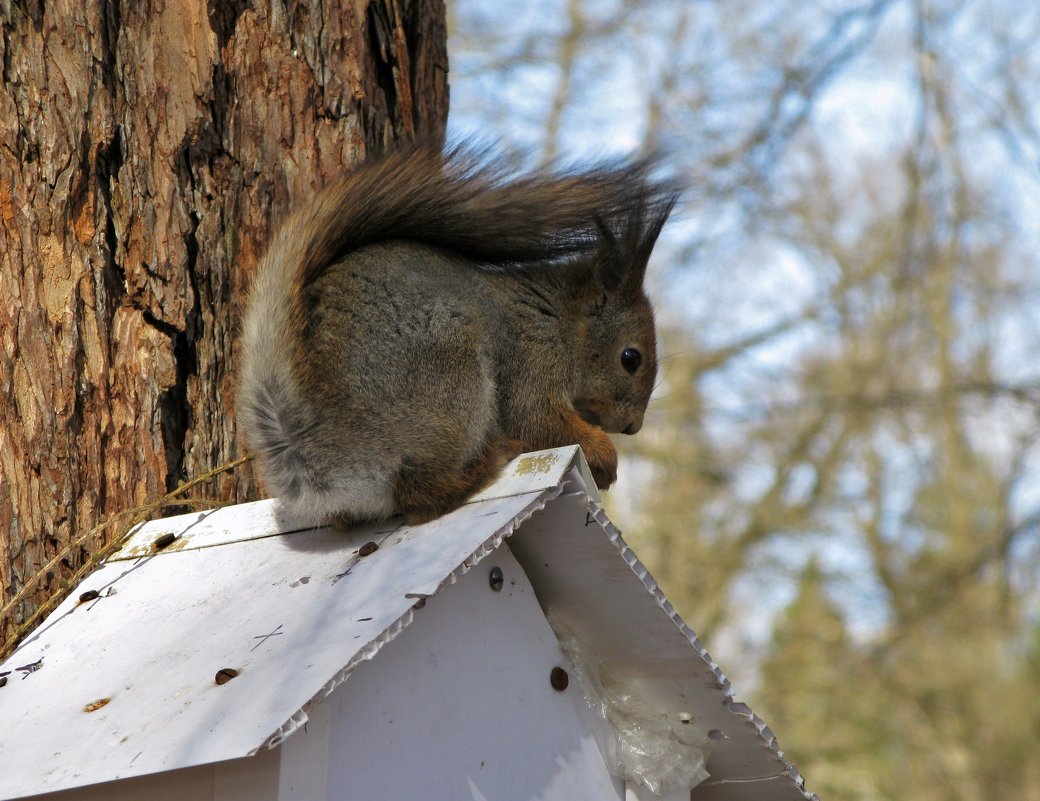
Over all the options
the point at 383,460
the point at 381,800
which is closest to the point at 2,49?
the point at 383,460

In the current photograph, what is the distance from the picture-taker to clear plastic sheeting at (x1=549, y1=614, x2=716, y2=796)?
1949mm

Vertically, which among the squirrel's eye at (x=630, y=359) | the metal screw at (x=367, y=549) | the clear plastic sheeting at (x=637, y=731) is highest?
the squirrel's eye at (x=630, y=359)

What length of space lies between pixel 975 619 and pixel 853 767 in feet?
5.12

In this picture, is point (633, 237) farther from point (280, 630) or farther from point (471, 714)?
point (280, 630)

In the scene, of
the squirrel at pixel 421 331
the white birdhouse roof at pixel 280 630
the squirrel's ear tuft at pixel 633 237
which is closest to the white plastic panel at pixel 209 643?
the white birdhouse roof at pixel 280 630

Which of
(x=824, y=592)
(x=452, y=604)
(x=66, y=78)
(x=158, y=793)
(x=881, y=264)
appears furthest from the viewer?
(x=824, y=592)

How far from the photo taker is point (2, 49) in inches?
83.7

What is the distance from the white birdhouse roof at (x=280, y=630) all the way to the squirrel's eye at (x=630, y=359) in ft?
2.23

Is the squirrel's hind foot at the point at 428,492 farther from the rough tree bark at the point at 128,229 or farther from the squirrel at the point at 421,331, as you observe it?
the rough tree bark at the point at 128,229

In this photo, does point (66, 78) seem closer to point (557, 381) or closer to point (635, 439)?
point (557, 381)

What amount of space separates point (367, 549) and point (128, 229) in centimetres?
79

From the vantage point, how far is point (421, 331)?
1892 millimetres

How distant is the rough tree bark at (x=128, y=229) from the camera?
2.01 m

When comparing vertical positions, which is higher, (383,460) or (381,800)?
(383,460)
